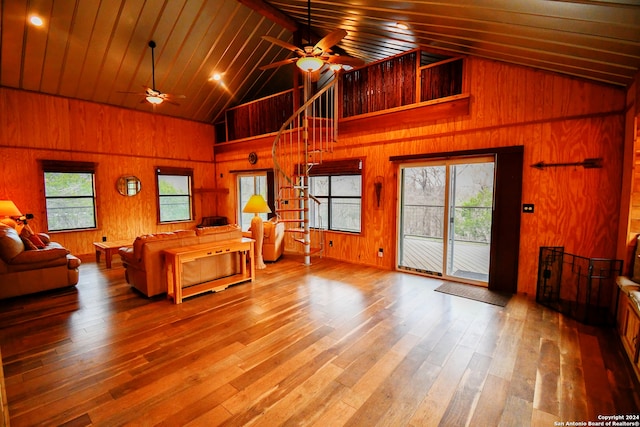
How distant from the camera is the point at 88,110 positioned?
21.1ft

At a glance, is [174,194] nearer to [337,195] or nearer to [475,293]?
[337,195]

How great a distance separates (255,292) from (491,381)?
300cm

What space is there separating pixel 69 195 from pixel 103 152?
1183mm

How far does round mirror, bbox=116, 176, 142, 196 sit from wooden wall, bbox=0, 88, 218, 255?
0.10 m

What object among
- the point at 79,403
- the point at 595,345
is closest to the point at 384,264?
the point at 595,345

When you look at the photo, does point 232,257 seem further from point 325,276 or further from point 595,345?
point 595,345

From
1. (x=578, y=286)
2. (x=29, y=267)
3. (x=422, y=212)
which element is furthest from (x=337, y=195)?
(x=29, y=267)

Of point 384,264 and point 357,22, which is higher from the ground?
point 357,22

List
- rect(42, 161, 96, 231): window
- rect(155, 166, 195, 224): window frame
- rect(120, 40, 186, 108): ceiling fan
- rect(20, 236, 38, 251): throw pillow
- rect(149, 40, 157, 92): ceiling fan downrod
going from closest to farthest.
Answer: rect(20, 236, 38, 251): throw pillow, rect(120, 40, 186, 108): ceiling fan, rect(149, 40, 157, 92): ceiling fan downrod, rect(42, 161, 96, 231): window, rect(155, 166, 195, 224): window frame

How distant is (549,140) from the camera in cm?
379

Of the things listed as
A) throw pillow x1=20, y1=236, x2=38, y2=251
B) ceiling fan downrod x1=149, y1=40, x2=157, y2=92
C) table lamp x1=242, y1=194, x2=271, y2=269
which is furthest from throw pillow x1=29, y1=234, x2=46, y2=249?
ceiling fan downrod x1=149, y1=40, x2=157, y2=92

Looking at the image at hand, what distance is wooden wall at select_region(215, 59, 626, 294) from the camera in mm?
3465

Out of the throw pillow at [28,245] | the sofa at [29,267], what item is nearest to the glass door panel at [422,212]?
the sofa at [29,267]

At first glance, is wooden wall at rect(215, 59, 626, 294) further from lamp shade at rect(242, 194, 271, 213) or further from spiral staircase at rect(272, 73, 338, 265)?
lamp shade at rect(242, 194, 271, 213)
